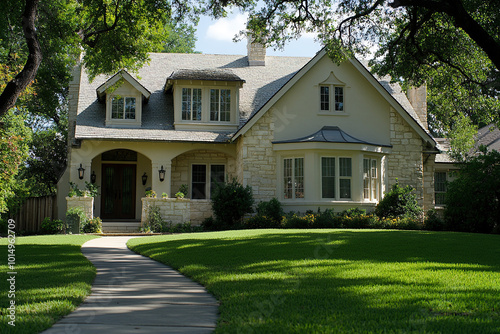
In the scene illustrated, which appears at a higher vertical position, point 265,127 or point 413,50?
point 413,50

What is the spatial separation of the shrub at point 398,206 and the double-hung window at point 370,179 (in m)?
0.71

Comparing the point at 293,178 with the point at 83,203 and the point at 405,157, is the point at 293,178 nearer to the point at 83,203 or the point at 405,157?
the point at 405,157

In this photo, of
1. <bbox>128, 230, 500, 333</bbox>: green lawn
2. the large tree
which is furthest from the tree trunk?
<bbox>128, 230, 500, 333</bbox>: green lawn

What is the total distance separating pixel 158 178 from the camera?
814 inches

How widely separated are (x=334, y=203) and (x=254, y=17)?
7.77 m

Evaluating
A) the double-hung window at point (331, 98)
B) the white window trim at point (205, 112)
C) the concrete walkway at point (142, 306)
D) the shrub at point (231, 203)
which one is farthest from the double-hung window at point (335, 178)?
the concrete walkway at point (142, 306)

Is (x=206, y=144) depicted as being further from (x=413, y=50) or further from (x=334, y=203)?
(x=413, y=50)

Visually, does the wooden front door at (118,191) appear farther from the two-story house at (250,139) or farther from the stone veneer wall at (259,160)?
the stone veneer wall at (259,160)

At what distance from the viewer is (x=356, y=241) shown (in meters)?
11.2

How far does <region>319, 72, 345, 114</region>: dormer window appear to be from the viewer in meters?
20.9

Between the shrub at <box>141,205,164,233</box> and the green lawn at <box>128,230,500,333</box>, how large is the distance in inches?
344

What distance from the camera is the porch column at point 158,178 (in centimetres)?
2061

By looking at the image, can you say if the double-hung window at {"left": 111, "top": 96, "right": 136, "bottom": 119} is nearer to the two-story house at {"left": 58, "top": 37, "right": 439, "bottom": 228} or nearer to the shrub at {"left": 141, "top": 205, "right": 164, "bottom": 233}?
the two-story house at {"left": 58, "top": 37, "right": 439, "bottom": 228}

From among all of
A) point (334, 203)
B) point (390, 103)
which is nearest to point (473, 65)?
point (390, 103)
